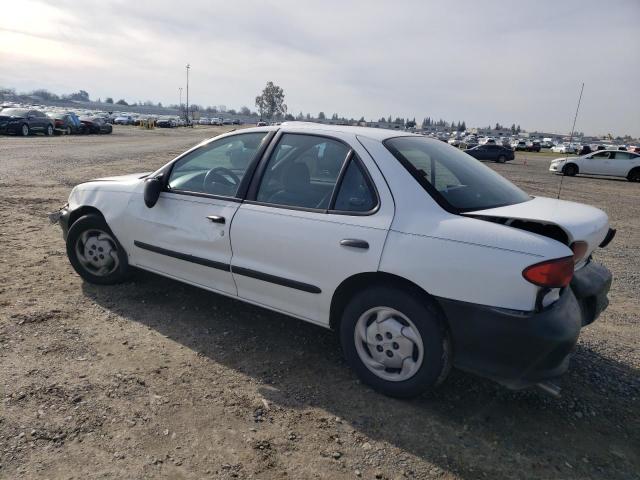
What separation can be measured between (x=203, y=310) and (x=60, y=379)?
1.33 m

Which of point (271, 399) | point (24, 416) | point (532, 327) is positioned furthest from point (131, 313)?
point (532, 327)


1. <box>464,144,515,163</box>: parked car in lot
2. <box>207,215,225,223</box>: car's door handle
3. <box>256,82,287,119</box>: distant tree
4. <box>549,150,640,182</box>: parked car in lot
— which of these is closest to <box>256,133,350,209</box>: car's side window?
<box>207,215,225,223</box>: car's door handle

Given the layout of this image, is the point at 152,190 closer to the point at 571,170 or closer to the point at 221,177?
the point at 221,177

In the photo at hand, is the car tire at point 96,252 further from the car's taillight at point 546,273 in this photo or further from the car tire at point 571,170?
the car tire at point 571,170

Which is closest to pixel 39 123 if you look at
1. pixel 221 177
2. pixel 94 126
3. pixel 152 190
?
pixel 94 126

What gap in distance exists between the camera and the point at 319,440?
2.58 m

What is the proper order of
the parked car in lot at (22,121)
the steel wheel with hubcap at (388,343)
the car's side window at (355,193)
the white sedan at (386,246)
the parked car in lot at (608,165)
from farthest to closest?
1. the parked car in lot at (22,121)
2. the parked car in lot at (608,165)
3. the car's side window at (355,193)
4. the steel wheel with hubcap at (388,343)
5. the white sedan at (386,246)

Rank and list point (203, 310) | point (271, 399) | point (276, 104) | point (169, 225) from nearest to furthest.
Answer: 1. point (271, 399)
2. point (169, 225)
3. point (203, 310)
4. point (276, 104)

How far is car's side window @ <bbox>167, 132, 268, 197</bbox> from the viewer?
364 centimetres

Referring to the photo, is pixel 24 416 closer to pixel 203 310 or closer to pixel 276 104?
pixel 203 310

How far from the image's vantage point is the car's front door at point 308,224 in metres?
2.91

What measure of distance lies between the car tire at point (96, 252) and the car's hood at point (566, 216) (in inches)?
127

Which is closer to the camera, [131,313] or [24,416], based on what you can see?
[24,416]

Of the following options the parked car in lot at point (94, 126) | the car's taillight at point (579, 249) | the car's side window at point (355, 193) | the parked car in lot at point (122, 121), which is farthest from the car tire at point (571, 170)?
the parked car in lot at point (122, 121)
